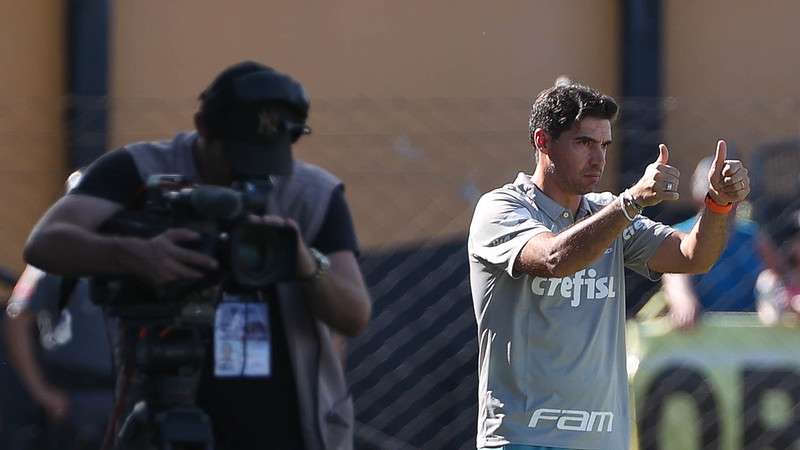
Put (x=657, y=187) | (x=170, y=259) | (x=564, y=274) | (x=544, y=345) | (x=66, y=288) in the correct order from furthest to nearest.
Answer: (x=544, y=345), (x=564, y=274), (x=657, y=187), (x=66, y=288), (x=170, y=259)

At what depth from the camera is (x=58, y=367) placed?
18.7 ft

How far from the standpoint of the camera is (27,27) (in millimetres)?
7473

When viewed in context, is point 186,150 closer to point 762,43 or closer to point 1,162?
point 1,162

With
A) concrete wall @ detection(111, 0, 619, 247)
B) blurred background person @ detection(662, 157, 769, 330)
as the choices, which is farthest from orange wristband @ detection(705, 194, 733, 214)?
concrete wall @ detection(111, 0, 619, 247)

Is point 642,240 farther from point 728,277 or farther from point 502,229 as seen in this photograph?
point 728,277

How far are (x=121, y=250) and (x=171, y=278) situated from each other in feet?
0.44

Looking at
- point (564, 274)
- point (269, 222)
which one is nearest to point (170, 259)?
point (269, 222)

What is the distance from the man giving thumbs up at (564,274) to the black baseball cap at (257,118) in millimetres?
1007

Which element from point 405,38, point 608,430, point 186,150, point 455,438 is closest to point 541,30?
point 405,38

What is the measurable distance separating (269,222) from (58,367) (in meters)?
2.67

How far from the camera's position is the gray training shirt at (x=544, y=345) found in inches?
167

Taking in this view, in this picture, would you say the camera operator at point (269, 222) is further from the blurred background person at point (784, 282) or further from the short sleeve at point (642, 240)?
the blurred background person at point (784, 282)

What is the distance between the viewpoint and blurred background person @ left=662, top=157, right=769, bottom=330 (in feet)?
20.7

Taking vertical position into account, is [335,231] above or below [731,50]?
above
